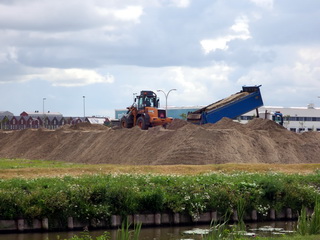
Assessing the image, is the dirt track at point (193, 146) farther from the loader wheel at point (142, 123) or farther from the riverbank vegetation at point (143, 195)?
the riverbank vegetation at point (143, 195)

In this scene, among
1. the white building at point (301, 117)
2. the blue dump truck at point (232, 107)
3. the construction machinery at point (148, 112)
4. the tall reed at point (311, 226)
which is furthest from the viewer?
the white building at point (301, 117)

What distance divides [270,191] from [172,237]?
6.43 metres

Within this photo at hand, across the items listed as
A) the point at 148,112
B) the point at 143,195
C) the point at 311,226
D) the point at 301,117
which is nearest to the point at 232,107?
the point at 148,112

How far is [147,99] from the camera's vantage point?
202 ft

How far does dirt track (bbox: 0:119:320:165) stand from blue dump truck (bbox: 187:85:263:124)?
176 cm

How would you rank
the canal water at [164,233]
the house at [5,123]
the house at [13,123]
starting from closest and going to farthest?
the canal water at [164,233] < the house at [5,123] < the house at [13,123]

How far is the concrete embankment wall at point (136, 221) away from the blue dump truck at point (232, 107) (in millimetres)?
28853

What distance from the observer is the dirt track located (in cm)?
5028

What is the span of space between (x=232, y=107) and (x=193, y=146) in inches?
380

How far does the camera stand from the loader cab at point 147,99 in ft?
201

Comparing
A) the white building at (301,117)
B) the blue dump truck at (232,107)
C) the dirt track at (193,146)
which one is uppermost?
the white building at (301,117)

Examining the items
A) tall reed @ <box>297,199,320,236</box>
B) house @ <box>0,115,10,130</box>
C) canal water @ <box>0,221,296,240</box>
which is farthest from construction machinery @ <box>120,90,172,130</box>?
house @ <box>0,115,10,130</box>

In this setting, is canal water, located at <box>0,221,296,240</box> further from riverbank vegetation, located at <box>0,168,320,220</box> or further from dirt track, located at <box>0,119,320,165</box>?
dirt track, located at <box>0,119,320,165</box>

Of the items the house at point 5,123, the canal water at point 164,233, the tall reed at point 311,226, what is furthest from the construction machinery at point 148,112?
the house at point 5,123
